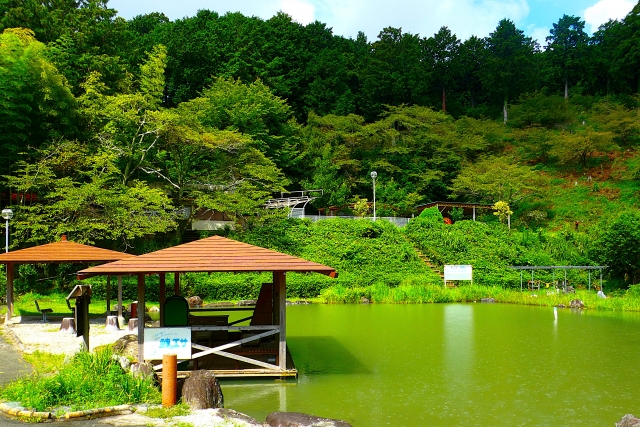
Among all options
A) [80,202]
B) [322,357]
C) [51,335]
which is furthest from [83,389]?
[80,202]

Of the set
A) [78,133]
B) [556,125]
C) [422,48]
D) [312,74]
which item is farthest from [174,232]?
[422,48]

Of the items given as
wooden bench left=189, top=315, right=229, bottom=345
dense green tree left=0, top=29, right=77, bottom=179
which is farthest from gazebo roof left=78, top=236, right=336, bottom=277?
dense green tree left=0, top=29, right=77, bottom=179

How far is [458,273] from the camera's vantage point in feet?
74.1

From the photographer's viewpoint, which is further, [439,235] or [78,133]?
[439,235]

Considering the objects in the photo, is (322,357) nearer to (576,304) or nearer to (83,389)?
(83,389)

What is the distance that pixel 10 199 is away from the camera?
21.8m

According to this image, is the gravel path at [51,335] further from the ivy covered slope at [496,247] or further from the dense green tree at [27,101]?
the ivy covered slope at [496,247]

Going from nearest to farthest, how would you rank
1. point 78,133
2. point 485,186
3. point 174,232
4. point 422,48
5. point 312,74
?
point 78,133 → point 174,232 → point 485,186 → point 312,74 → point 422,48

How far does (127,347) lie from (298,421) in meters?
5.32

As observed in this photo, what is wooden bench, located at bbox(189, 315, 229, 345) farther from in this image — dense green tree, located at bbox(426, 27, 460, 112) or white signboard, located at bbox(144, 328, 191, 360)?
dense green tree, located at bbox(426, 27, 460, 112)

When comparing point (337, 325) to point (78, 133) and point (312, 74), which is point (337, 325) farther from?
point (312, 74)

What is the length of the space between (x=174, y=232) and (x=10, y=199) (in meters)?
6.75

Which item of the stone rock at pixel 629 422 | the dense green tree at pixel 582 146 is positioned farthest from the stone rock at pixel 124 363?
the dense green tree at pixel 582 146

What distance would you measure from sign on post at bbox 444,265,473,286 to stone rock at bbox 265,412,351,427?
55.6ft
